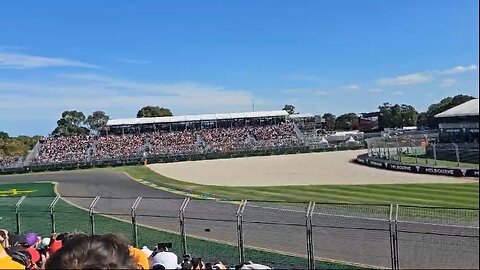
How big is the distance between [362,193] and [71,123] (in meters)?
137

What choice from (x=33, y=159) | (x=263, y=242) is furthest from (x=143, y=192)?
(x=33, y=159)

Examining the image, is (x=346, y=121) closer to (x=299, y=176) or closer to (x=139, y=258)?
(x=299, y=176)

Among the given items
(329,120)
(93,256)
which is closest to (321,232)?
(93,256)

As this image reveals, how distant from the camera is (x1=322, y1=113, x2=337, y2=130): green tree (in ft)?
539

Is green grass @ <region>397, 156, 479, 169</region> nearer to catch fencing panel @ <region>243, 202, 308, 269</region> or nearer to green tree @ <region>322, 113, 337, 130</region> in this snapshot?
catch fencing panel @ <region>243, 202, 308, 269</region>

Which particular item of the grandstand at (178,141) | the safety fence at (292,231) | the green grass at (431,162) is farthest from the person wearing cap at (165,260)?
the grandstand at (178,141)

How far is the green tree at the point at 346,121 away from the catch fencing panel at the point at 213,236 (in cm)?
13112

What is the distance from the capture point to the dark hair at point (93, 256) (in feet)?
5.73

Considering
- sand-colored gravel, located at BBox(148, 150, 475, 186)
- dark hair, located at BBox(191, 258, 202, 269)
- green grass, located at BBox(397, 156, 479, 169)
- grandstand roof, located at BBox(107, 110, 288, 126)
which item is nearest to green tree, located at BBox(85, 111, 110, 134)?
grandstand roof, located at BBox(107, 110, 288, 126)

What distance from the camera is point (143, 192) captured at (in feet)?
112

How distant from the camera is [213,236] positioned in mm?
16766

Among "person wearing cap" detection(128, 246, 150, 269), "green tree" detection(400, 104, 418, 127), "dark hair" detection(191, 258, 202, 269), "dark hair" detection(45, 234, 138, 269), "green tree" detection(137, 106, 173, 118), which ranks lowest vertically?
"dark hair" detection(191, 258, 202, 269)

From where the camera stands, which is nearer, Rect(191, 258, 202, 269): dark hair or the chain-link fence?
Rect(191, 258, 202, 269): dark hair

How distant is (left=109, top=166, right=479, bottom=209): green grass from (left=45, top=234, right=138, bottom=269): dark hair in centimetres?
2142
